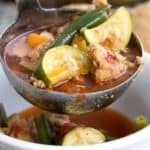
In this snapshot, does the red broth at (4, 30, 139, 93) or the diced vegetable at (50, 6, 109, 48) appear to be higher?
the diced vegetable at (50, 6, 109, 48)

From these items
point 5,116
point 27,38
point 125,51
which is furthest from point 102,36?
point 5,116

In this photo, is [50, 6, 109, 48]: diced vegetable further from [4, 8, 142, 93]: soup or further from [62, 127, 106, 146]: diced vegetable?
[62, 127, 106, 146]: diced vegetable

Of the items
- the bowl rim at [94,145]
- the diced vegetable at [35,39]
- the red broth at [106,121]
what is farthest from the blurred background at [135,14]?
the bowl rim at [94,145]

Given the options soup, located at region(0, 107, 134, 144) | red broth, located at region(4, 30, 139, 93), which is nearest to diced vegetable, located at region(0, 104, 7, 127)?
soup, located at region(0, 107, 134, 144)

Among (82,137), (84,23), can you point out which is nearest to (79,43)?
(84,23)

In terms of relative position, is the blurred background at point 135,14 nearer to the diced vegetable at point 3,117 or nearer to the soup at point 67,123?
the soup at point 67,123

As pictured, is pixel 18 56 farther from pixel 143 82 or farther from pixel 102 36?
pixel 143 82
